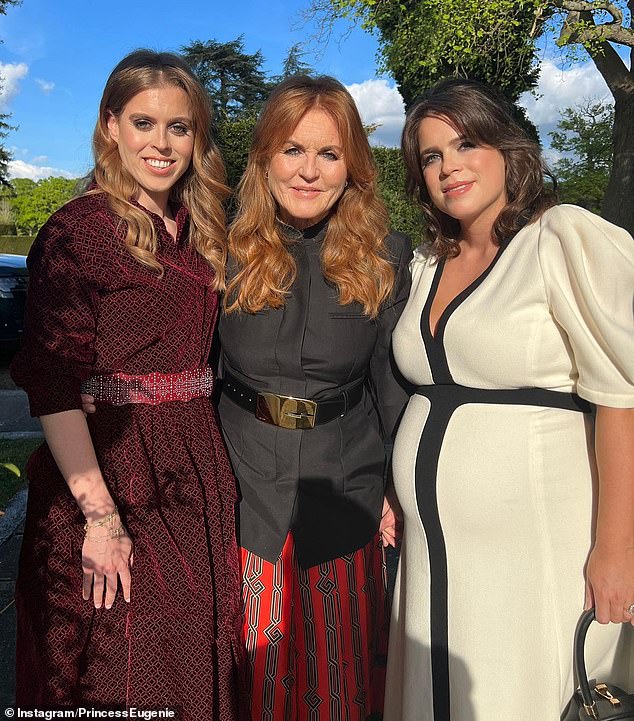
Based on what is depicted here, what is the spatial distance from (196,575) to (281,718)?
2.02 feet

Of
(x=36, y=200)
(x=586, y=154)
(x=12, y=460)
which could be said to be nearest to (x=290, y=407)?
(x=12, y=460)

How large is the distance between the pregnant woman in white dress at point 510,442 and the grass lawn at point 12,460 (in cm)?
317

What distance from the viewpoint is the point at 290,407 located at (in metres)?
1.99

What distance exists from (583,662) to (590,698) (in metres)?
0.08

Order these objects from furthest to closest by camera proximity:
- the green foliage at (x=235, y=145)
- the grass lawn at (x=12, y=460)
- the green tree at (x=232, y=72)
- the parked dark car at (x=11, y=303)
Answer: the green tree at (x=232, y=72)
the green foliage at (x=235, y=145)
the parked dark car at (x=11, y=303)
the grass lawn at (x=12, y=460)

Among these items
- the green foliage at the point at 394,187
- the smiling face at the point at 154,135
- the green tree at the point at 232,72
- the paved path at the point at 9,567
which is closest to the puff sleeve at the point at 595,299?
the smiling face at the point at 154,135

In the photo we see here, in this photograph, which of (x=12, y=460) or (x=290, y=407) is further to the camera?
(x=12, y=460)

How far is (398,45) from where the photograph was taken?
38.2 feet

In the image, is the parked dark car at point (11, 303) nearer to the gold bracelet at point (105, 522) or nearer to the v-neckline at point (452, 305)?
the gold bracelet at point (105, 522)

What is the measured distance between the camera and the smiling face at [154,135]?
1.88 meters

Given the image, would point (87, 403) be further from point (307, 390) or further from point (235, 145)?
point (235, 145)

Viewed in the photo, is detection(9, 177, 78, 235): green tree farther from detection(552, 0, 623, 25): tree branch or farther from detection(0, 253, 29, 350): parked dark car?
detection(552, 0, 623, 25): tree branch

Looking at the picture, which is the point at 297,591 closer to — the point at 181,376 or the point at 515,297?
the point at 181,376

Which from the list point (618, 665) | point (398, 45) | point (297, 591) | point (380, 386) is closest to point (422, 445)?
point (380, 386)
